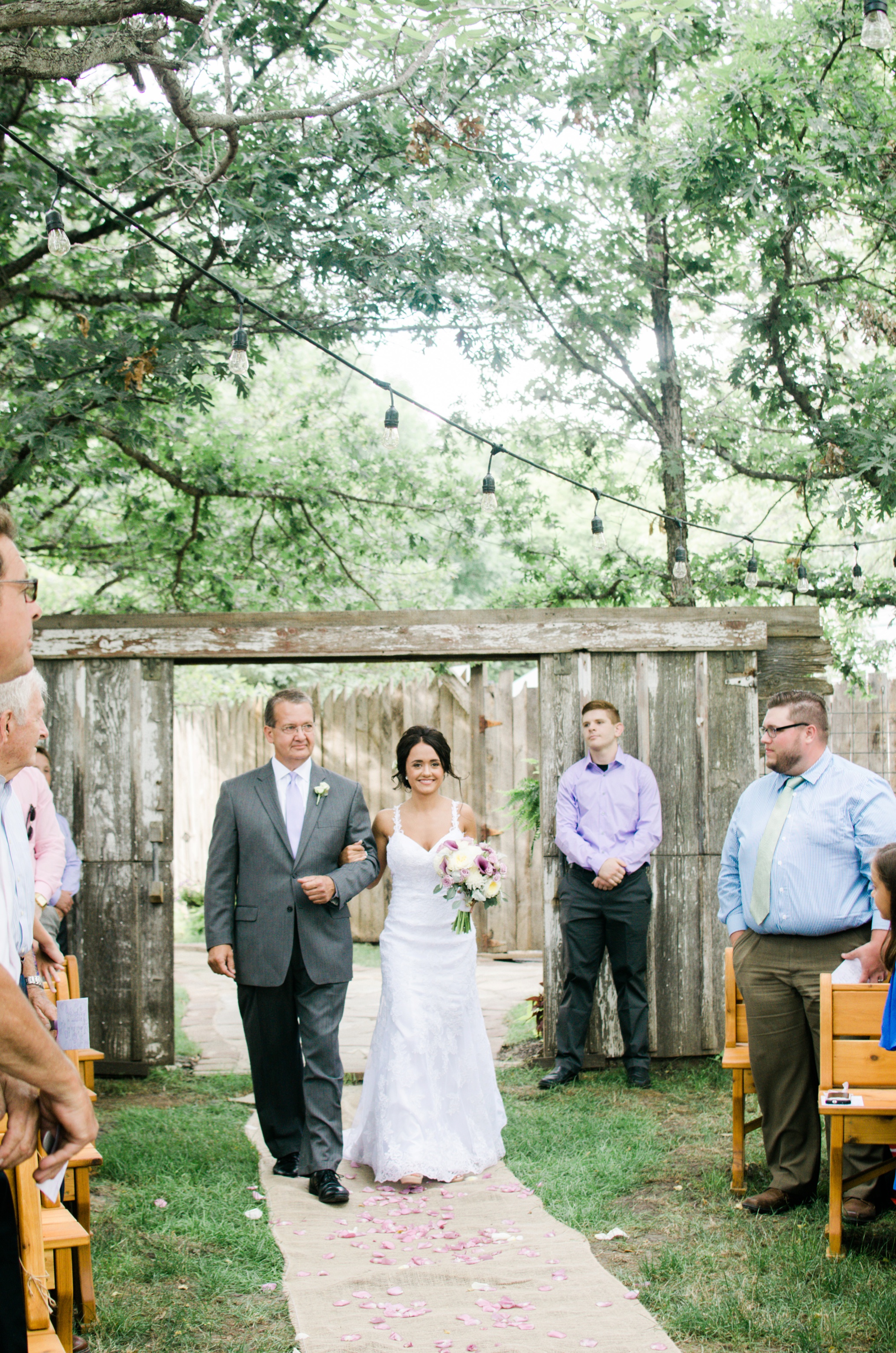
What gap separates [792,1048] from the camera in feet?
14.9

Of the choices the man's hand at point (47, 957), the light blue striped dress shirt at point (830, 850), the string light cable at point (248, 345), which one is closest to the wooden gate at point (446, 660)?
the string light cable at point (248, 345)

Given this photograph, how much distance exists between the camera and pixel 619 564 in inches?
416

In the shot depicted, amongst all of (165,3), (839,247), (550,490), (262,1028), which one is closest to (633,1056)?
(262,1028)

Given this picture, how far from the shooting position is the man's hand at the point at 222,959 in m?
4.94

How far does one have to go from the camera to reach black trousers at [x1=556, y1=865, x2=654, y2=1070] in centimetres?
656

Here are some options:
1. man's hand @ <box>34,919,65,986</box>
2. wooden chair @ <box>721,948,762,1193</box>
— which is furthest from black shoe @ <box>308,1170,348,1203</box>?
wooden chair @ <box>721,948,762,1193</box>

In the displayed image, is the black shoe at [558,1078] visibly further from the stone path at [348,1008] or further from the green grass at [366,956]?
the green grass at [366,956]

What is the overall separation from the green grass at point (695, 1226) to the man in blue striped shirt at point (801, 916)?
0.23 m

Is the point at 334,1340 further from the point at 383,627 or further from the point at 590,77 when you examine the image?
the point at 590,77

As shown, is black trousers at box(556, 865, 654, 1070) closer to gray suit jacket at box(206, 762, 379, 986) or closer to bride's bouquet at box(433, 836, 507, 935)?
bride's bouquet at box(433, 836, 507, 935)

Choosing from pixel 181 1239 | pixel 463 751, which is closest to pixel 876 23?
pixel 181 1239

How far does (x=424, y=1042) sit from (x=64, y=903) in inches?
92.4

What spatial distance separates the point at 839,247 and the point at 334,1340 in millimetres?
15121

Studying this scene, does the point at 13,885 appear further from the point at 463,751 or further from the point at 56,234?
the point at 463,751
